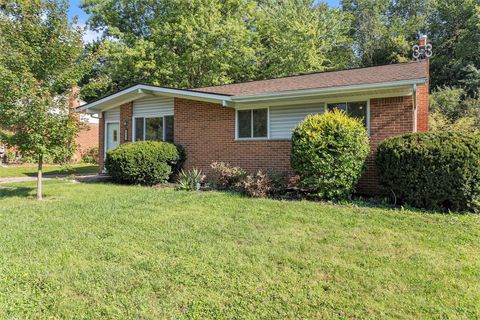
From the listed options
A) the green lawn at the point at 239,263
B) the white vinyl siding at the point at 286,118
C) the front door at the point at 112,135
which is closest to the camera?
the green lawn at the point at 239,263

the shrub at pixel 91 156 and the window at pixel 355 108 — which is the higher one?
the window at pixel 355 108

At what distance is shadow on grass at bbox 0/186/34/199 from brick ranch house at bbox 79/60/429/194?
4.17 m

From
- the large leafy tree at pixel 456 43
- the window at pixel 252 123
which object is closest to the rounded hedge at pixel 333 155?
the window at pixel 252 123

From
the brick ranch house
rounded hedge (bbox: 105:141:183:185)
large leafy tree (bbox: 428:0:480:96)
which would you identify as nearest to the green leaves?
the brick ranch house

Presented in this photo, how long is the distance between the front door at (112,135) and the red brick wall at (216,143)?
355cm

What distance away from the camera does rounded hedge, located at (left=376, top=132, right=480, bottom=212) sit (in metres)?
5.93

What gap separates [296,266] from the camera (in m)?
3.87

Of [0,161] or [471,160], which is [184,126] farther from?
[0,161]

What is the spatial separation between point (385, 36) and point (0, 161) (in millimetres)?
29329

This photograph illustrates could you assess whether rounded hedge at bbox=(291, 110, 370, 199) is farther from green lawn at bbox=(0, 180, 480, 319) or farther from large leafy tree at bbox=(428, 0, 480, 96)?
large leafy tree at bbox=(428, 0, 480, 96)

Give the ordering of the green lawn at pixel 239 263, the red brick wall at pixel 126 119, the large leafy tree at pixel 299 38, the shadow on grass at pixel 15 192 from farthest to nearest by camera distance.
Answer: the large leafy tree at pixel 299 38
the red brick wall at pixel 126 119
the shadow on grass at pixel 15 192
the green lawn at pixel 239 263

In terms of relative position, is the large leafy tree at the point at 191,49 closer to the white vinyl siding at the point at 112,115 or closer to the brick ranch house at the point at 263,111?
the white vinyl siding at the point at 112,115

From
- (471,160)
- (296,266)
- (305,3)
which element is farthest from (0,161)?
(305,3)

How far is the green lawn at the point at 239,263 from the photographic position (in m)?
3.04
